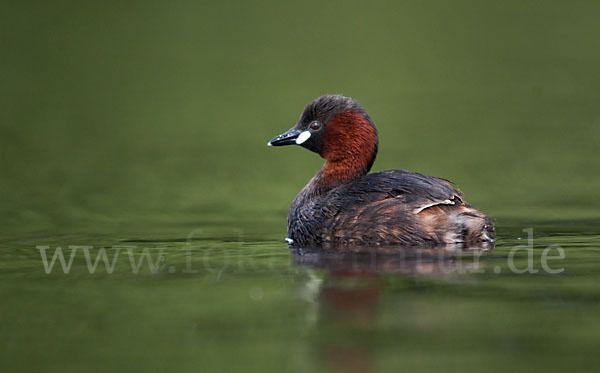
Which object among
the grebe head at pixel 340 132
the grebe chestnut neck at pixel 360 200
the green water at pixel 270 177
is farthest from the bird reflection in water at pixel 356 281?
the grebe head at pixel 340 132

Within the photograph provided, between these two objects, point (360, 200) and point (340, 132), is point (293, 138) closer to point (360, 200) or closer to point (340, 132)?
point (340, 132)

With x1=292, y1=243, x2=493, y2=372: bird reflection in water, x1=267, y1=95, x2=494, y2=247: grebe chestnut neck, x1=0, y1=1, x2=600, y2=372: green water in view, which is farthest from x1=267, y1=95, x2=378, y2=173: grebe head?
x1=292, y1=243, x2=493, y2=372: bird reflection in water

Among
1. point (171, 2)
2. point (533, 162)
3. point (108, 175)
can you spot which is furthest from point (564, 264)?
point (171, 2)

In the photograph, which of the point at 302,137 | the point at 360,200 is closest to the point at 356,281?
the point at 360,200

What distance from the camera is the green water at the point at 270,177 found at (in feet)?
17.8

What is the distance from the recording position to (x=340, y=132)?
30.0 ft

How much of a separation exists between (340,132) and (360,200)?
957 mm

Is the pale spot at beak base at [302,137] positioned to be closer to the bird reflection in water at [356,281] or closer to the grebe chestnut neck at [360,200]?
the grebe chestnut neck at [360,200]

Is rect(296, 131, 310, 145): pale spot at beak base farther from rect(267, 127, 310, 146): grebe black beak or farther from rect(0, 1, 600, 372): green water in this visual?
rect(0, 1, 600, 372): green water

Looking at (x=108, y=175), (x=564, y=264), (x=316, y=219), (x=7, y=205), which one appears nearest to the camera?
(x=564, y=264)

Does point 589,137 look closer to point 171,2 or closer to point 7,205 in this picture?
point 7,205

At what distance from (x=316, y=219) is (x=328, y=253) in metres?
0.69

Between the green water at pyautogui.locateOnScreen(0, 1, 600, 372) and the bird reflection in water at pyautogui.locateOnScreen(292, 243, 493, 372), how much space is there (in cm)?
3

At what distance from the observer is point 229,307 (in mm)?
6148
